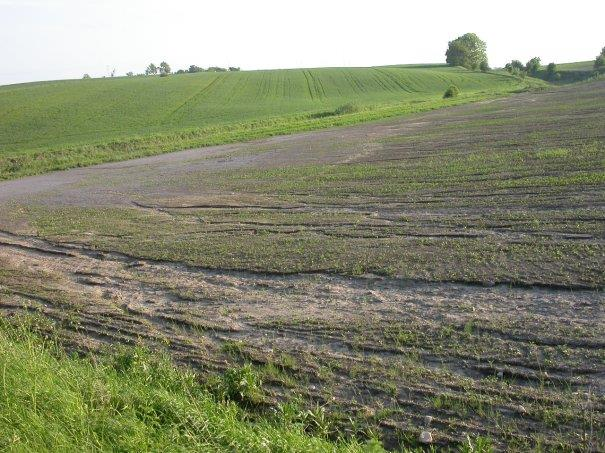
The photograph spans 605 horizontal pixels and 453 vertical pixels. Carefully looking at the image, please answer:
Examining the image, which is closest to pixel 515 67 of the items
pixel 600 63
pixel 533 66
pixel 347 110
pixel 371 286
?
pixel 533 66

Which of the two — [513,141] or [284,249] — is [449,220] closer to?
[284,249]

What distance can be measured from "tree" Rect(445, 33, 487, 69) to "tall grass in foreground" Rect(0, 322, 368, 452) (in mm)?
125155

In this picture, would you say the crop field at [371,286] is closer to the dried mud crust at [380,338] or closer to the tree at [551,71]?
the dried mud crust at [380,338]

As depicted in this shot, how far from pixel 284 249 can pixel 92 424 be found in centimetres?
660

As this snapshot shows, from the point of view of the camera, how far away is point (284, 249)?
38.3ft

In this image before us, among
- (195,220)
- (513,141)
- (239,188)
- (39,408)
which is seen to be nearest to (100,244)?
(195,220)

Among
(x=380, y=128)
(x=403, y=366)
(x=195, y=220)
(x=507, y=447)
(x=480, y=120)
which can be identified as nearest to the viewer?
(x=507, y=447)

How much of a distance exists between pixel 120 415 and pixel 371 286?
477 centimetres

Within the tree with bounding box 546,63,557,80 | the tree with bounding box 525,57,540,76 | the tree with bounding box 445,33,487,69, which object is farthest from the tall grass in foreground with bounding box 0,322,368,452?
the tree with bounding box 445,33,487,69

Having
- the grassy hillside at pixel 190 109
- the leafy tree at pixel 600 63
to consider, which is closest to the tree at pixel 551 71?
the leafy tree at pixel 600 63

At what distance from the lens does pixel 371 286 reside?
367 inches

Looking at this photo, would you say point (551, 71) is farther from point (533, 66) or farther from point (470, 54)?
point (470, 54)

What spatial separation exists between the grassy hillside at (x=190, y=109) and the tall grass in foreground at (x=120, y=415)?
27956mm

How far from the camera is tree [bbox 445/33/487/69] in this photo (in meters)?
124
